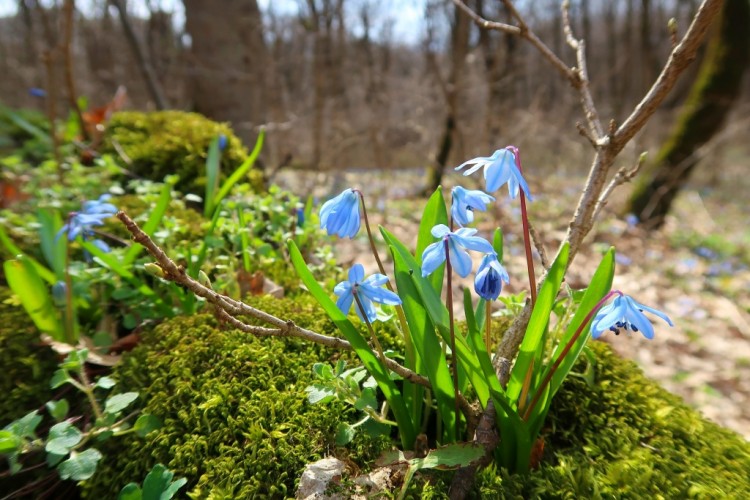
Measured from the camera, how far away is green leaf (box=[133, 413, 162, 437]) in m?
1.25

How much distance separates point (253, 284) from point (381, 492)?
110 centimetres

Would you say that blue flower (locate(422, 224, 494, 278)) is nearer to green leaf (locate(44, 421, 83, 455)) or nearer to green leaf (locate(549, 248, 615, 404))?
green leaf (locate(549, 248, 615, 404))

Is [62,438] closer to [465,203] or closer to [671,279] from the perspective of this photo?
[465,203]

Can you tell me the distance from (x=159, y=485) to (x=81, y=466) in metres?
0.19

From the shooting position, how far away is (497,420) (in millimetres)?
1105

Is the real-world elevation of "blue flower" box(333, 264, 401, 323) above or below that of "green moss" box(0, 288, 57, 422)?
above

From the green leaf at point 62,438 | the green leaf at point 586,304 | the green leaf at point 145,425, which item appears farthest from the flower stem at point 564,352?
the green leaf at point 62,438

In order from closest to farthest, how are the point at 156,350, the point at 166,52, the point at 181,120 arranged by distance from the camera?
the point at 156,350
the point at 181,120
the point at 166,52

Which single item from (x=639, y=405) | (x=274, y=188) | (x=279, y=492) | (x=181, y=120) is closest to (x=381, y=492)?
(x=279, y=492)

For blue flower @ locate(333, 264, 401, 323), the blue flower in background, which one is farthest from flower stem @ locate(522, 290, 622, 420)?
the blue flower in background

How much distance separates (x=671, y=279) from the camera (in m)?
5.61

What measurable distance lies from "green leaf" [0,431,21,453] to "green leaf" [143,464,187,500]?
0.30 metres

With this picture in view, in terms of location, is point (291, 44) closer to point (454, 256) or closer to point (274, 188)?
point (274, 188)

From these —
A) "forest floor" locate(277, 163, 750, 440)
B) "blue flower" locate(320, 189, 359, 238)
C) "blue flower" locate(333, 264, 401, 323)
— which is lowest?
"forest floor" locate(277, 163, 750, 440)
